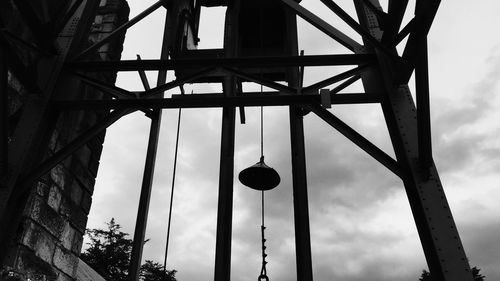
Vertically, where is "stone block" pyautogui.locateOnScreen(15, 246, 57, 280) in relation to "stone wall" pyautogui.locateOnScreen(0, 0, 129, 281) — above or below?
below

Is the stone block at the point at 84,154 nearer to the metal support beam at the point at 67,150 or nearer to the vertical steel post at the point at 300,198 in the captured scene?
the metal support beam at the point at 67,150

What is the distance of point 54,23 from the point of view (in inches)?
169

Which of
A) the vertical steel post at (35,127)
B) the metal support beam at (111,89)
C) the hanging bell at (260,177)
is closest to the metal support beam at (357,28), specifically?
the hanging bell at (260,177)

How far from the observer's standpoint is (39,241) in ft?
13.8

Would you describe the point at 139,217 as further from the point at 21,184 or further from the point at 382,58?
the point at 382,58

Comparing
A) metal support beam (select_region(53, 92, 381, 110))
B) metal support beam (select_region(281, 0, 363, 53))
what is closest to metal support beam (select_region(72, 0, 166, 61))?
metal support beam (select_region(53, 92, 381, 110))

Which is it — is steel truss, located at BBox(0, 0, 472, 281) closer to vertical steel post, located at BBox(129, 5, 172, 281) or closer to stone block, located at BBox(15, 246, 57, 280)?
vertical steel post, located at BBox(129, 5, 172, 281)

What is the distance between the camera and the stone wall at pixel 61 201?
4047 mm

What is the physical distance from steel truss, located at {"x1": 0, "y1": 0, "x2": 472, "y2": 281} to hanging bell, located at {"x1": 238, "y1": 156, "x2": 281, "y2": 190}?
352mm

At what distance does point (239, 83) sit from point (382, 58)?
2.41m

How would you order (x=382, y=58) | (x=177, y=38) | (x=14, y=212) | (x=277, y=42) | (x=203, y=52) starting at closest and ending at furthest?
(x=14, y=212) → (x=382, y=58) → (x=177, y=38) → (x=203, y=52) → (x=277, y=42)

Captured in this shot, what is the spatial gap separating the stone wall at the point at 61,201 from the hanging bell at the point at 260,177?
79.6 inches

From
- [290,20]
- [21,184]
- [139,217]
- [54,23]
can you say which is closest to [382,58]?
[290,20]

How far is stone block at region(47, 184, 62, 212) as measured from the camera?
4457 millimetres
